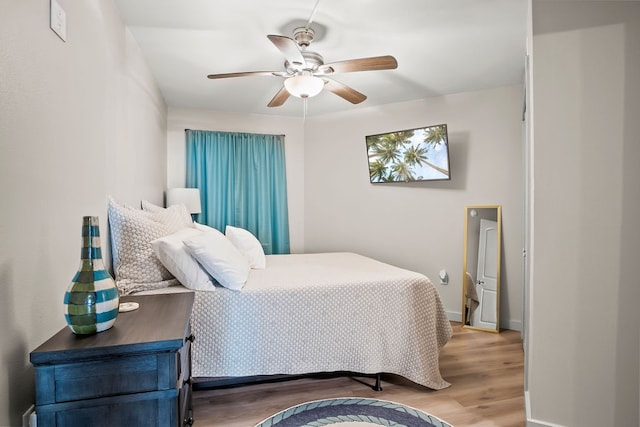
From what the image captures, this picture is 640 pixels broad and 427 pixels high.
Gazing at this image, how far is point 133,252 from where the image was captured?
2.11 m

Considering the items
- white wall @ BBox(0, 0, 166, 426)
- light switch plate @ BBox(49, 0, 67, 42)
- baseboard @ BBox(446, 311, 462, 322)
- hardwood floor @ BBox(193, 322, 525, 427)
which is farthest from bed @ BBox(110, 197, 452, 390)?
baseboard @ BBox(446, 311, 462, 322)

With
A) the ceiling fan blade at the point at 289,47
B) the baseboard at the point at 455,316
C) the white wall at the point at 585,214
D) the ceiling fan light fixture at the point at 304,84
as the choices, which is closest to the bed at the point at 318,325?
the white wall at the point at 585,214

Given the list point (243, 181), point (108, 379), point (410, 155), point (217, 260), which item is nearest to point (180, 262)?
point (217, 260)

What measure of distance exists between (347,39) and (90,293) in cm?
238

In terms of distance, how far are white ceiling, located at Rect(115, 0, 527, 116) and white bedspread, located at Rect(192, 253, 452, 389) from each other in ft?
5.70

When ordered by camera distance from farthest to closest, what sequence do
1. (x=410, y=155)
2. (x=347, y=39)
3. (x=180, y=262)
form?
(x=410, y=155), (x=347, y=39), (x=180, y=262)

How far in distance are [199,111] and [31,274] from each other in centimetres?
366

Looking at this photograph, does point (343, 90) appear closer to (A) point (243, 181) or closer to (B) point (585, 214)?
(B) point (585, 214)

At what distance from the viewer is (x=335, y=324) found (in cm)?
231

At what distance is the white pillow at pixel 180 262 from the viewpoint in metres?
2.05

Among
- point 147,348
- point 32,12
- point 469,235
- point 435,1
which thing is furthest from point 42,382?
point 469,235

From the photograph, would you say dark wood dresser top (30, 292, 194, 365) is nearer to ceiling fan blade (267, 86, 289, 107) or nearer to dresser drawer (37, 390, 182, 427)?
dresser drawer (37, 390, 182, 427)

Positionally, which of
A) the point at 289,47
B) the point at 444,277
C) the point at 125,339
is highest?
the point at 289,47

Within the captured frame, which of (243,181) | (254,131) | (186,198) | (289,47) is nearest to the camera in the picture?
(289,47)
